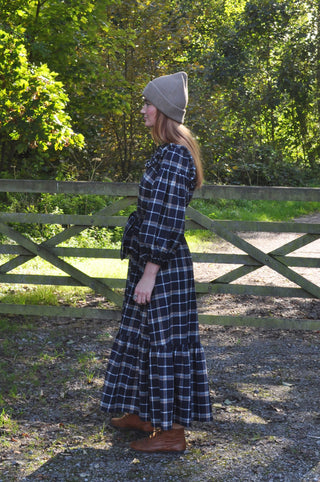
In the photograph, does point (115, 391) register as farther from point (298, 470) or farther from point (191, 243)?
point (191, 243)

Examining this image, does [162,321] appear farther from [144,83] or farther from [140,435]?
[144,83]

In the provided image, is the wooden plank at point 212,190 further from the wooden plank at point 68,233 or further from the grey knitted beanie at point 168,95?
the grey knitted beanie at point 168,95

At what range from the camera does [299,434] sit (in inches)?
142

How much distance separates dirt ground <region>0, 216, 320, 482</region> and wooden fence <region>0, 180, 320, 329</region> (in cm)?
34

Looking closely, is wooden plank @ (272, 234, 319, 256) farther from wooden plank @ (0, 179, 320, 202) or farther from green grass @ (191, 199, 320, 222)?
green grass @ (191, 199, 320, 222)

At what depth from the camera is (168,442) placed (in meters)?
3.34

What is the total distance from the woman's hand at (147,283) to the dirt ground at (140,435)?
34.6 inches

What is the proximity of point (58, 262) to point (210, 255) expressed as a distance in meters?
1.24

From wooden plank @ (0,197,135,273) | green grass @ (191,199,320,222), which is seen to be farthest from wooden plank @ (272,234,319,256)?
green grass @ (191,199,320,222)

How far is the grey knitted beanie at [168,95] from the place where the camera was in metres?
3.14

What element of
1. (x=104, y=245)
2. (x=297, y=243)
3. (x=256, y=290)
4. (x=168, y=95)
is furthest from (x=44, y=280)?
(x=104, y=245)

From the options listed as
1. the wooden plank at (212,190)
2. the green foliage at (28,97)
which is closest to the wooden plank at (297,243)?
the wooden plank at (212,190)

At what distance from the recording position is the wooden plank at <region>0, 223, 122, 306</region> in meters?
4.97

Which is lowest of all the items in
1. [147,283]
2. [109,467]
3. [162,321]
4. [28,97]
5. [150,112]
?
[109,467]
